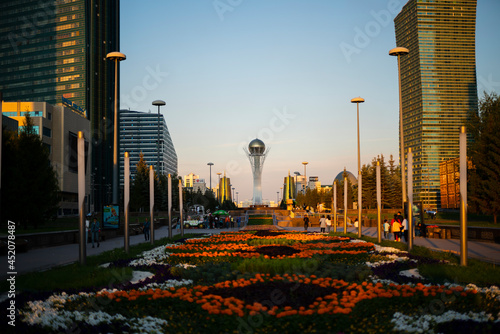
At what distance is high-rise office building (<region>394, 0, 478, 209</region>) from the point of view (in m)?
184

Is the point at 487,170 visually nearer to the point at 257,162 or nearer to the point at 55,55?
the point at 257,162

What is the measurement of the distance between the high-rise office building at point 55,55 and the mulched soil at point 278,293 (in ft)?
417

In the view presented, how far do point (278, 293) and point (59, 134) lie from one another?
88.7m

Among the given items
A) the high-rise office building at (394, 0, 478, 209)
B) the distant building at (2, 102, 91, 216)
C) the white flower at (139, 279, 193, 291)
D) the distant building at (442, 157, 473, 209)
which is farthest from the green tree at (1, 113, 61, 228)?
the high-rise office building at (394, 0, 478, 209)

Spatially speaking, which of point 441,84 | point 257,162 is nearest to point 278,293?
point 257,162

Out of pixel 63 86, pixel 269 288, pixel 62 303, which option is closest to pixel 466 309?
pixel 269 288

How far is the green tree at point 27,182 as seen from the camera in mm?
33844

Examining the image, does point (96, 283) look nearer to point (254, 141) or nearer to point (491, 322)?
point (491, 322)

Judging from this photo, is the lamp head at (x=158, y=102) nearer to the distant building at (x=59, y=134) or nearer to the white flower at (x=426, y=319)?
the white flower at (x=426, y=319)

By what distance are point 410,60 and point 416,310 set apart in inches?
7559

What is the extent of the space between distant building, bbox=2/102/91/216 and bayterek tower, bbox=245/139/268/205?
59426 millimetres

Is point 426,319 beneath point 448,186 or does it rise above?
beneath

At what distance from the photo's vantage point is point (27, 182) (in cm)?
3522

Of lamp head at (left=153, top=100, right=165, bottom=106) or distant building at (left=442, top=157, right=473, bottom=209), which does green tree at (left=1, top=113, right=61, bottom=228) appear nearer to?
lamp head at (left=153, top=100, right=165, bottom=106)
